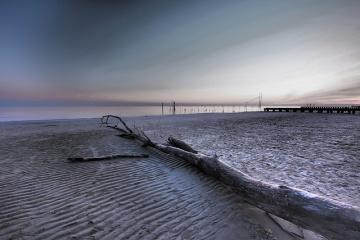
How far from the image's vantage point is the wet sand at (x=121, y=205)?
4.06m

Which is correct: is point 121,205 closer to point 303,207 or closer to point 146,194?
point 146,194

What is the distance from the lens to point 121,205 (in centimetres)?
505

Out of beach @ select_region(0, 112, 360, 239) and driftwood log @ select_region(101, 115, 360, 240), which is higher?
driftwood log @ select_region(101, 115, 360, 240)

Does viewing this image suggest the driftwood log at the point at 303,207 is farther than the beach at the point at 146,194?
No

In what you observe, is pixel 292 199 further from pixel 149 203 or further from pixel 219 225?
pixel 149 203

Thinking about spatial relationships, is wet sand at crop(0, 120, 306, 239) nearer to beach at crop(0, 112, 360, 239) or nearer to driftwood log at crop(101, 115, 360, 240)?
beach at crop(0, 112, 360, 239)

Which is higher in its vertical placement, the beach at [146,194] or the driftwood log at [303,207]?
the driftwood log at [303,207]

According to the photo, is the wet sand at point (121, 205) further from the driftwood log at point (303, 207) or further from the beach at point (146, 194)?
the driftwood log at point (303, 207)

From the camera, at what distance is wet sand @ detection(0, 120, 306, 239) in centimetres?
406

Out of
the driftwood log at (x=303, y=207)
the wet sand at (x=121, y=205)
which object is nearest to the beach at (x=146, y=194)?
the wet sand at (x=121, y=205)

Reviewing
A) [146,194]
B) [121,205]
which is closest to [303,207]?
[146,194]

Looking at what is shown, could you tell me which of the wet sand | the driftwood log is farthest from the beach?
the driftwood log

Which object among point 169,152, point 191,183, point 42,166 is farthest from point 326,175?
point 42,166

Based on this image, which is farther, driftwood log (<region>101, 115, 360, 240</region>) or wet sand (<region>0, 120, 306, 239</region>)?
wet sand (<region>0, 120, 306, 239</region>)
